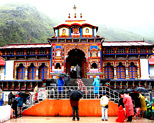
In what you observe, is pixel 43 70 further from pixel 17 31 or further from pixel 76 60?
pixel 17 31

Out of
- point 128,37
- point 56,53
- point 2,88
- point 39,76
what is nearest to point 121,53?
point 56,53

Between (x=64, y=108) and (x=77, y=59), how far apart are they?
45.7ft

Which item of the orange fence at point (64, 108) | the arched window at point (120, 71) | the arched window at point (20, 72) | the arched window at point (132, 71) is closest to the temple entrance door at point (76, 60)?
the arched window at point (120, 71)

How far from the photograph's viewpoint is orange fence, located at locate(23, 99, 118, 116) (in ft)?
39.4

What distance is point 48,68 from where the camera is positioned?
26.1m

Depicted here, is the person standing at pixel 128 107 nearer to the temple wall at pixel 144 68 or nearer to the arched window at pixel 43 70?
the temple wall at pixel 144 68

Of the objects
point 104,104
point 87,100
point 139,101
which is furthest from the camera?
point 87,100

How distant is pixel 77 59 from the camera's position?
83.8 feet

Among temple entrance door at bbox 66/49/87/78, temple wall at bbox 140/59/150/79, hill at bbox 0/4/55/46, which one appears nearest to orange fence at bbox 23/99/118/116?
temple entrance door at bbox 66/49/87/78

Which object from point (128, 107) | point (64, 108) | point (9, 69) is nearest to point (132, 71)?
point (64, 108)

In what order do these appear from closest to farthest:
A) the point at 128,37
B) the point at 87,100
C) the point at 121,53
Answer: the point at 87,100, the point at 121,53, the point at 128,37

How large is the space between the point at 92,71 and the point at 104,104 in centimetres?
1228

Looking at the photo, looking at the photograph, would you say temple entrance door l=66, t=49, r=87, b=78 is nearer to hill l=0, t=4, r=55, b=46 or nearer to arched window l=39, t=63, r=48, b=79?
arched window l=39, t=63, r=48, b=79

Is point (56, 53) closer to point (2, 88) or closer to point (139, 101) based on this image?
point (2, 88)
